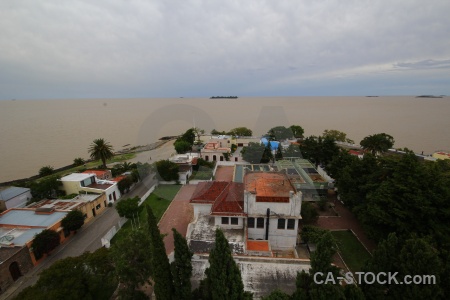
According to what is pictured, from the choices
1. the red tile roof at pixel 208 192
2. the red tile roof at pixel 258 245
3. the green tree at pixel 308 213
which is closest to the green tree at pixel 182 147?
the red tile roof at pixel 208 192

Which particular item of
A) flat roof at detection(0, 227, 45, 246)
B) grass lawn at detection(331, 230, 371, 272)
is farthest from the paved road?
grass lawn at detection(331, 230, 371, 272)

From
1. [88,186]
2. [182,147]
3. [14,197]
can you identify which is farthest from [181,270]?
[182,147]

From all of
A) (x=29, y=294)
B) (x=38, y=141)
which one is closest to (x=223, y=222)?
(x=29, y=294)

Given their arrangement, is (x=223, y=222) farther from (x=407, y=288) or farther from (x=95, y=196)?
(x=95, y=196)

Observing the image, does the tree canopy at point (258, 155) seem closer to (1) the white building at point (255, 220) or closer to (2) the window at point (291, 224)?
(1) the white building at point (255, 220)

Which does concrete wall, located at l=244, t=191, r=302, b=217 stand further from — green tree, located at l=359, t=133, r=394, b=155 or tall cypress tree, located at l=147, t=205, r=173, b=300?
green tree, located at l=359, t=133, r=394, b=155
